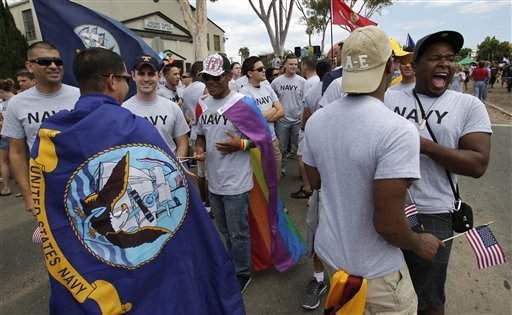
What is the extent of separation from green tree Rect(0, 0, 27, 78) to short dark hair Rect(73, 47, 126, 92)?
25.3 m

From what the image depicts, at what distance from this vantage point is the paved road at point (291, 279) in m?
2.90

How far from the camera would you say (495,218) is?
436 centimetres

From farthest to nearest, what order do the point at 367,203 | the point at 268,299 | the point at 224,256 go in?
the point at 268,299 → the point at 224,256 → the point at 367,203

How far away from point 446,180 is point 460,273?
1.92 m

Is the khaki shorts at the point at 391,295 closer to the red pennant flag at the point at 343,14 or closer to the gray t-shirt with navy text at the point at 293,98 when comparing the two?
the gray t-shirt with navy text at the point at 293,98

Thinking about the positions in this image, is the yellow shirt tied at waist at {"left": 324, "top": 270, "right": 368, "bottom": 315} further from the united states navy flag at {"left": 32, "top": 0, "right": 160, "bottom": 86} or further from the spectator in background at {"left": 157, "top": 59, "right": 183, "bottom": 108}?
the spectator in background at {"left": 157, "top": 59, "right": 183, "bottom": 108}

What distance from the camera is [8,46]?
2297 cm

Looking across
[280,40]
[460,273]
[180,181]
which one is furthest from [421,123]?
[280,40]

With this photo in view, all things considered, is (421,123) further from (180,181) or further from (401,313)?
(180,181)

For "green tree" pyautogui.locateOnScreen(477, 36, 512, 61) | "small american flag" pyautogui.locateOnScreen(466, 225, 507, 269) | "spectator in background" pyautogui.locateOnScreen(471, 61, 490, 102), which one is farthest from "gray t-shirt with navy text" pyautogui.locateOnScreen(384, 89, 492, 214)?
"green tree" pyautogui.locateOnScreen(477, 36, 512, 61)

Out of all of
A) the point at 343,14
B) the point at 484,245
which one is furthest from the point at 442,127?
the point at 343,14

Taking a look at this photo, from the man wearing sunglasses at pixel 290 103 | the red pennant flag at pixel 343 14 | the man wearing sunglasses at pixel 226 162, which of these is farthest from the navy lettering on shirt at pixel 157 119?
the red pennant flag at pixel 343 14

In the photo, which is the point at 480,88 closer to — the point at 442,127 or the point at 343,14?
→ the point at 343,14

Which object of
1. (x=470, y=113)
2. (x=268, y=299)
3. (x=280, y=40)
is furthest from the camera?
(x=280, y=40)
